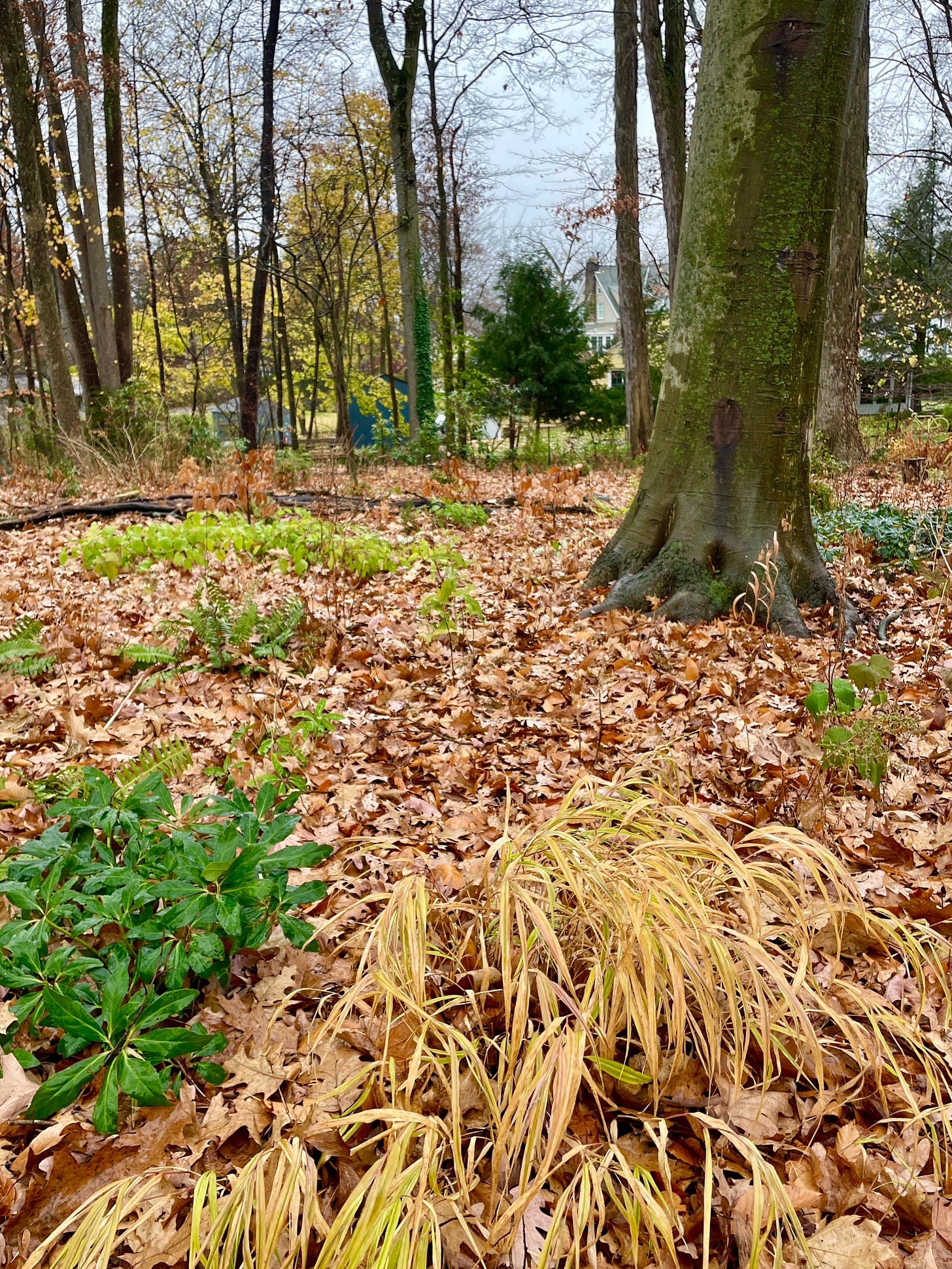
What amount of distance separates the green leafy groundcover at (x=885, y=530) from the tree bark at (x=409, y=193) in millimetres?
9458

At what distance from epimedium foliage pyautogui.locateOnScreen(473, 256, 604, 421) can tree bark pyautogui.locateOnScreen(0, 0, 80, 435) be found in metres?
8.17

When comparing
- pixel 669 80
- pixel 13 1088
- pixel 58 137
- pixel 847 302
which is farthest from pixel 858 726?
pixel 58 137

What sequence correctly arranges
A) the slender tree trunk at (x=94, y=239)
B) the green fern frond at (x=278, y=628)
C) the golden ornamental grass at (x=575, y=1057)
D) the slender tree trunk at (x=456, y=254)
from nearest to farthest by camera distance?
the golden ornamental grass at (x=575, y=1057) → the green fern frond at (x=278, y=628) → the slender tree trunk at (x=94, y=239) → the slender tree trunk at (x=456, y=254)

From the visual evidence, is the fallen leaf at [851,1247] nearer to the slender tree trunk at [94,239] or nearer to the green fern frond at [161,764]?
the green fern frond at [161,764]

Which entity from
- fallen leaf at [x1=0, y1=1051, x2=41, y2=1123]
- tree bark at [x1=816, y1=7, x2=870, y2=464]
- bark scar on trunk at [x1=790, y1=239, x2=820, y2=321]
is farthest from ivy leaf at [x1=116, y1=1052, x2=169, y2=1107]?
tree bark at [x1=816, y1=7, x2=870, y2=464]

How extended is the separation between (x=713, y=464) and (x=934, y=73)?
17601mm

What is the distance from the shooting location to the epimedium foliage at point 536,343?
53.8 feet

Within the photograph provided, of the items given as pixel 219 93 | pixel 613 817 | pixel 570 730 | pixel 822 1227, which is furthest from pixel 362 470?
pixel 219 93

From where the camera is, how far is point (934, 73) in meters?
16.2

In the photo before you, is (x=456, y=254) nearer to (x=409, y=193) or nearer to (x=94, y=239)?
(x=409, y=193)

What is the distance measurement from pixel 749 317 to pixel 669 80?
372 inches

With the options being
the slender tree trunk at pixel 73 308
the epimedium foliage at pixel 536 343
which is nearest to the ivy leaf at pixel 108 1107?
the slender tree trunk at pixel 73 308

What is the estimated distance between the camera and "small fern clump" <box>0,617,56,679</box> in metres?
3.68

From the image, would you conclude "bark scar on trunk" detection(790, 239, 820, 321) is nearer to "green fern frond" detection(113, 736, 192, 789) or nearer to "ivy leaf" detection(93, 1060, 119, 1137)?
"green fern frond" detection(113, 736, 192, 789)
